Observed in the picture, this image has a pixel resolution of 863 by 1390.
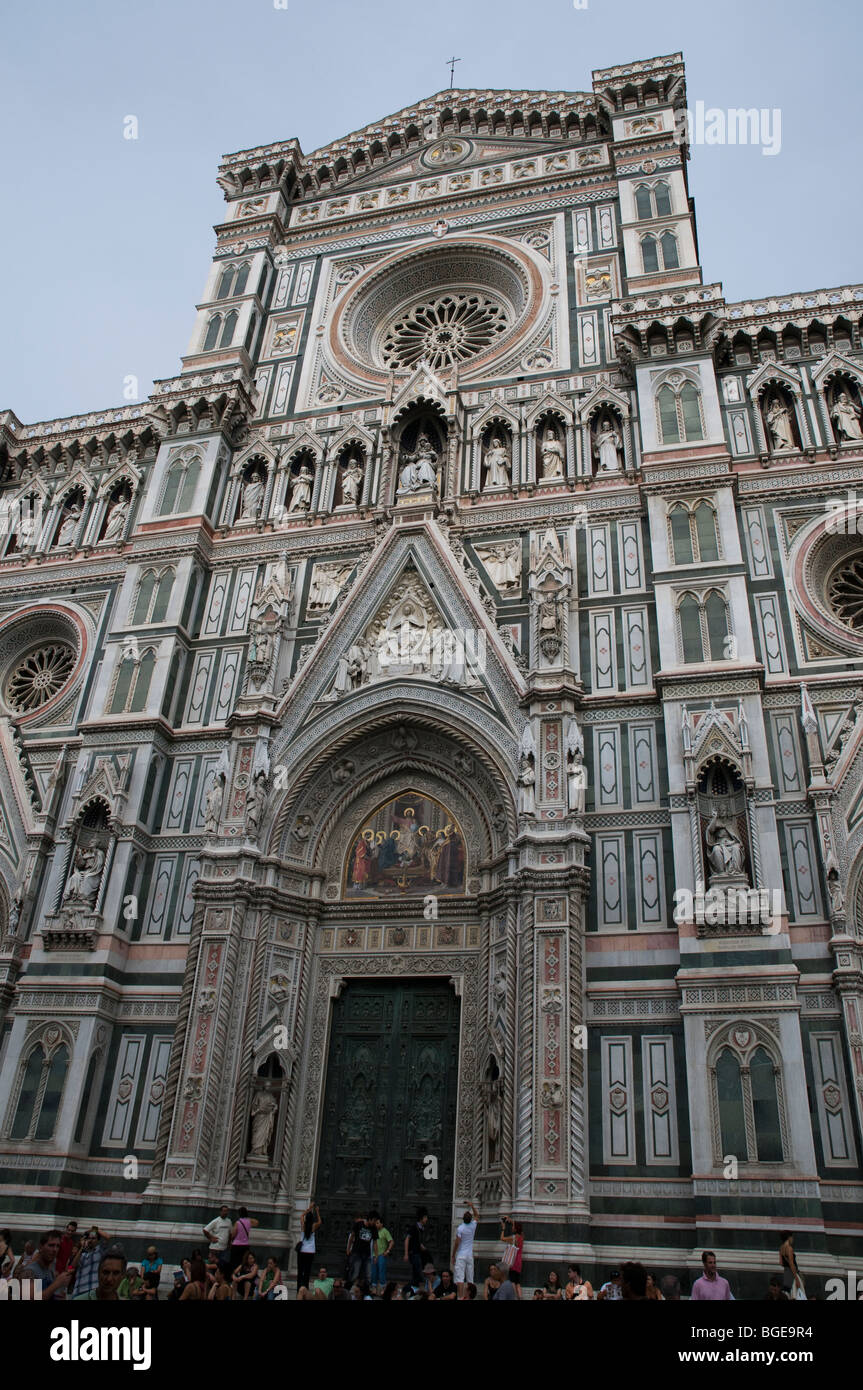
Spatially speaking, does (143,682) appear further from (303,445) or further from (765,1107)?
(765,1107)

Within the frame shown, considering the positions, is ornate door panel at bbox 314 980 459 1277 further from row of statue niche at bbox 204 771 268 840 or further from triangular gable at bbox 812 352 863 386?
triangular gable at bbox 812 352 863 386

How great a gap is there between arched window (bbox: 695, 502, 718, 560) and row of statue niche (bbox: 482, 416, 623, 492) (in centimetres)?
211

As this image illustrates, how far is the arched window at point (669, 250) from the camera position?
2094 centimetres

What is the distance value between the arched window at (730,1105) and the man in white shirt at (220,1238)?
20.0 feet

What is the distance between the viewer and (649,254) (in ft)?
70.2

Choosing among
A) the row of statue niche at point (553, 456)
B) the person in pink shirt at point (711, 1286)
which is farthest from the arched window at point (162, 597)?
the person in pink shirt at point (711, 1286)

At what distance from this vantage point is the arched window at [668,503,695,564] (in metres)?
17.0

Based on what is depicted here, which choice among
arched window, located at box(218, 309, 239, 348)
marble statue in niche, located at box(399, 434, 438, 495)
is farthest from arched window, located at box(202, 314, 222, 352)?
marble statue in niche, located at box(399, 434, 438, 495)

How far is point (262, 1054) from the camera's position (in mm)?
15055

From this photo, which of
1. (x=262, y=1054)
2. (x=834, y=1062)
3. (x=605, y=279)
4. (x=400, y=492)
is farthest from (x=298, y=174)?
(x=834, y=1062)

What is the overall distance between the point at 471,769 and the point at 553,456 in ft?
21.2

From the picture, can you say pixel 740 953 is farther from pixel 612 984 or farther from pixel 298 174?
pixel 298 174
